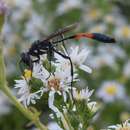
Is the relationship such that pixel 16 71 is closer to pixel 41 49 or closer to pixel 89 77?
pixel 89 77

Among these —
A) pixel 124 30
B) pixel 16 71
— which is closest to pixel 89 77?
pixel 16 71

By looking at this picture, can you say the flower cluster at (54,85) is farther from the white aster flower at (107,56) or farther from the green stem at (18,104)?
the white aster flower at (107,56)

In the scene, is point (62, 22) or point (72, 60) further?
point (62, 22)

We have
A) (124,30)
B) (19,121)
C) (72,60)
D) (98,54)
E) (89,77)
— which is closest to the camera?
(72,60)

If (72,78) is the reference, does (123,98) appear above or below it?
below

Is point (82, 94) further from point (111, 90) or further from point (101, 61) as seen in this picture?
point (101, 61)

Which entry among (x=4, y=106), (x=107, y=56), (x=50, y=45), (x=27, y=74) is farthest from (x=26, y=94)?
(x=107, y=56)

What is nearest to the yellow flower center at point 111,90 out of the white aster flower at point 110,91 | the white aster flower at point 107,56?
the white aster flower at point 110,91
